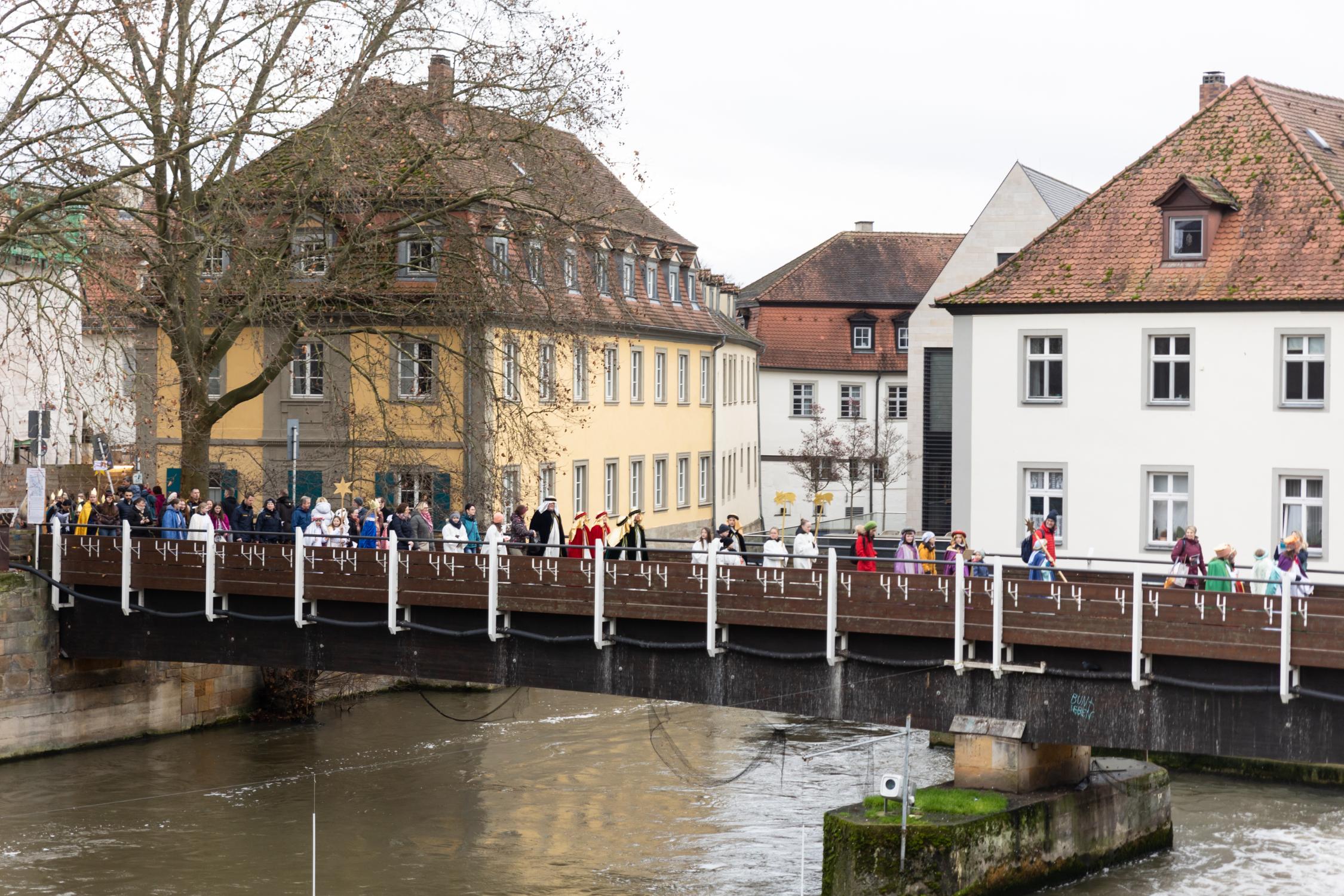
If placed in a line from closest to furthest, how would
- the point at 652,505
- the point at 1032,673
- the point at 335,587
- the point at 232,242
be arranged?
the point at 1032,673 < the point at 335,587 < the point at 232,242 < the point at 652,505

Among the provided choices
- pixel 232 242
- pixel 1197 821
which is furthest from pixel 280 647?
pixel 1197 821

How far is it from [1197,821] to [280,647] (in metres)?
12.2

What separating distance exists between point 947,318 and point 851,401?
24597 mm

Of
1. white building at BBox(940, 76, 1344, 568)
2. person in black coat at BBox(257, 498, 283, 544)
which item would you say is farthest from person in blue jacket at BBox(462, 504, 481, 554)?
white building at BBox(940, 76, 1344, 568)

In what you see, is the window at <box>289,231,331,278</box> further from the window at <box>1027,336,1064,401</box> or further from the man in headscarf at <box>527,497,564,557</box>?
the window at <box>1027,336,1064,401</box>

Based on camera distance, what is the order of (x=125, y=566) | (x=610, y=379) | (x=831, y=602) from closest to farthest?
(x=831, y=602)
(x=125, y=566)
(x=610, y=379)

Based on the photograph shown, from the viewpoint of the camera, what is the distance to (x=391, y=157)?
2756 cm

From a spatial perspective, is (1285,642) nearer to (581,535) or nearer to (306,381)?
(581,535)

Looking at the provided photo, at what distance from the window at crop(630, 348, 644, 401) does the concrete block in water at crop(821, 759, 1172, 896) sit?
25.7 meters

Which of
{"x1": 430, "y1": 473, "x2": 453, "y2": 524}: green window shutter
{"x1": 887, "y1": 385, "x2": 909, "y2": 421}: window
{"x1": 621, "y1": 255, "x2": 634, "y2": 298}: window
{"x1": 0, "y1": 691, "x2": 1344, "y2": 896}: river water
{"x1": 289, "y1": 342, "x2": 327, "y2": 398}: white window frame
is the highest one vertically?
{"x1": 621, "y1": 255, "x2": 634, "y2": 298}: window

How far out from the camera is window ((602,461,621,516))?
44.4m

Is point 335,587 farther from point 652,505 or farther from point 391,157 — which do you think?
point 652,505

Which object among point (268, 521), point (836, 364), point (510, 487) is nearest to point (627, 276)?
point (510, 487)

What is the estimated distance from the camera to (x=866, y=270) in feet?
223
